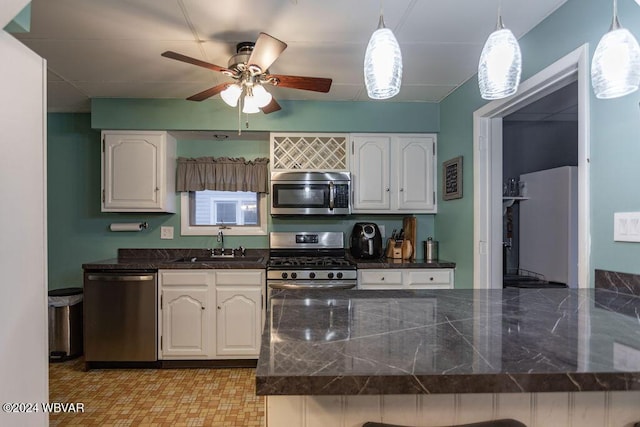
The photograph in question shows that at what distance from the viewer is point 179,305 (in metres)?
2.85

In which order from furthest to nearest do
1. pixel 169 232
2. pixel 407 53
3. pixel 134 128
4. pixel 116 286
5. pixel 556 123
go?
pixel 556 123 → pixel 169 232 → pixel 134 128 → pixel 116 286 → pixel 407 53

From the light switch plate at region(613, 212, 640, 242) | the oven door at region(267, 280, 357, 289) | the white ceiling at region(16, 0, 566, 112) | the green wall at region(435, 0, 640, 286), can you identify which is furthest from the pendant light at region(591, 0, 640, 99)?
the oven door at region(267, 280, 357, 289)

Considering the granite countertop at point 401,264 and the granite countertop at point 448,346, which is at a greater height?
the granite countertop at point 448,346

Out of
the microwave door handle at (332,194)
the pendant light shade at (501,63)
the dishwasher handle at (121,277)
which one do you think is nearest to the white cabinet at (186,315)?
the dishwasher handle at (121,277)

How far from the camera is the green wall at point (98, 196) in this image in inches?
127

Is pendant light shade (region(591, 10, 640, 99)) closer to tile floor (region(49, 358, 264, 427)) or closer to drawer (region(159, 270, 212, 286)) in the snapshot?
tile floor (region(49, 358, 264, 427))


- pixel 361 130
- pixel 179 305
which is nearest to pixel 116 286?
pixel 179 305

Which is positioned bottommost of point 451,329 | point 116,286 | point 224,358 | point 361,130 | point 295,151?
point 224,358

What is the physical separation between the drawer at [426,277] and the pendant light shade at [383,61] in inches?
81.1

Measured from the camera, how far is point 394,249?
10.5 ft

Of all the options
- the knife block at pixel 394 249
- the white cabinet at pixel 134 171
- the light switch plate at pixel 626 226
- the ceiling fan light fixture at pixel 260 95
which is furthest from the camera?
the knife block at pixel 394 249

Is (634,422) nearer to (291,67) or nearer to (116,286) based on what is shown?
(291,67)

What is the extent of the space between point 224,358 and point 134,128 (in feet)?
7.18

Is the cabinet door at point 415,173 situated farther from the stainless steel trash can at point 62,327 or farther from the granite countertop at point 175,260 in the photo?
the stainless steel trash can at point 62,327
